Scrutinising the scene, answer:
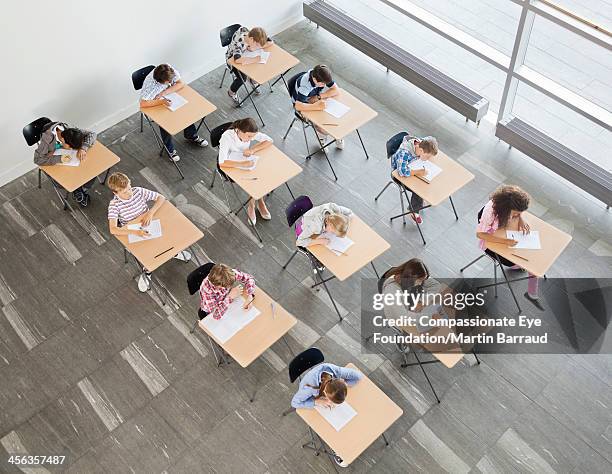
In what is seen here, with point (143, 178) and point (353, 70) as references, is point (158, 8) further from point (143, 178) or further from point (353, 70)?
point (353, 70)

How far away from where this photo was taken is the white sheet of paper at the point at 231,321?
5.63 meters

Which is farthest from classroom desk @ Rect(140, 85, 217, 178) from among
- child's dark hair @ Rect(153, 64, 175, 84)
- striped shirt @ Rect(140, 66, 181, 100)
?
child's dark hair @ Rect(153, 64, 175, 84)

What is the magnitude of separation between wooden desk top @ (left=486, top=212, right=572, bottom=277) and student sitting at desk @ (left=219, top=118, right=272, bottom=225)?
2483 millimetres

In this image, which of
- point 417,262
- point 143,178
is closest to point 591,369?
point 417,262

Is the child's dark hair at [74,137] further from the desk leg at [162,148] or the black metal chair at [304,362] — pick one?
the black metal chair at [304,362]

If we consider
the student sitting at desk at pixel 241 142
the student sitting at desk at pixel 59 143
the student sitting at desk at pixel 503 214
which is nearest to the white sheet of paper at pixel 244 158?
the student sitting at desk at pixel 241 142

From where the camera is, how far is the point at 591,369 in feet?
20.5

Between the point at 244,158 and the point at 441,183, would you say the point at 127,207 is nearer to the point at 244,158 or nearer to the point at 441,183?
the point at 244,158

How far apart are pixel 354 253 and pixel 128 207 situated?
7.06ft

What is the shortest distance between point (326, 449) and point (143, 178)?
3875 mm

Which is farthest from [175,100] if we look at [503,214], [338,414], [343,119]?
[338,414]

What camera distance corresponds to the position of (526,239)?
6.22m

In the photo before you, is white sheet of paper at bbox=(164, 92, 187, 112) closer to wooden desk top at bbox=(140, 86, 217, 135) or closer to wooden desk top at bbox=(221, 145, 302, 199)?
wooden desk top at bbox=(140, 86, 217, 135)

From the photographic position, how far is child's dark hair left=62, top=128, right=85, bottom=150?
22.9ft
